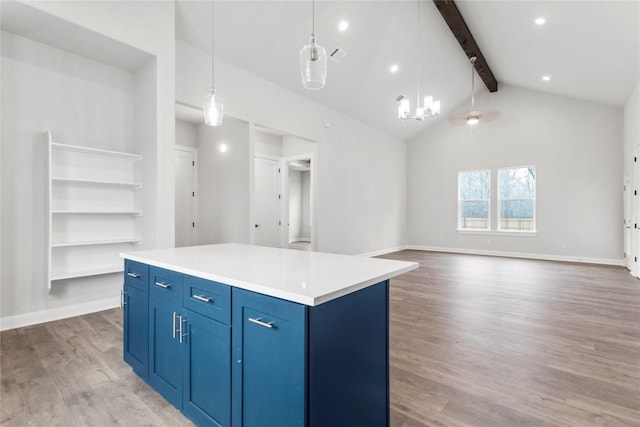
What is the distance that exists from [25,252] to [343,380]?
3.70 meters

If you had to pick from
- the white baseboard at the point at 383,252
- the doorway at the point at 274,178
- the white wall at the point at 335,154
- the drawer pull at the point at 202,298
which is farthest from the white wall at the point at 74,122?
the white baseboard at the point at 383,252

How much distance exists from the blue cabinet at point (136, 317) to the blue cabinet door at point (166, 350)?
0.08m

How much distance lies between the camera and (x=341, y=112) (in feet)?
23.1

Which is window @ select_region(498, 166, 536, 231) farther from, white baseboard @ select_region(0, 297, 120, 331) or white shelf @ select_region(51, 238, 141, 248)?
white baseboard @ select_region(0, 297, 120, 331)

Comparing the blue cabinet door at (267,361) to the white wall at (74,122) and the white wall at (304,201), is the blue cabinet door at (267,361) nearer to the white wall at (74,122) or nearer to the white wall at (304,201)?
the white wall at (74,122)

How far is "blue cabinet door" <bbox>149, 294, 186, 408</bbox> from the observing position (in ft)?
5.71

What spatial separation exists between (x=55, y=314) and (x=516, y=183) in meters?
9.31

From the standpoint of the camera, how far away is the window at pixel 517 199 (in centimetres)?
780

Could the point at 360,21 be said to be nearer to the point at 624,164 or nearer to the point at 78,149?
the point at 78,149

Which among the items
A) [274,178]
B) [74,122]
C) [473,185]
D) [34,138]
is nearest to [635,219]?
[473,185]

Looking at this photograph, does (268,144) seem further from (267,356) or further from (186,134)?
(267,356)

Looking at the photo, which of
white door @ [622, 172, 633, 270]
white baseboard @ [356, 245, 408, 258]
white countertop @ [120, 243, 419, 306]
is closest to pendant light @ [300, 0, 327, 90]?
white countertop @ [120, 243, 419, 306]

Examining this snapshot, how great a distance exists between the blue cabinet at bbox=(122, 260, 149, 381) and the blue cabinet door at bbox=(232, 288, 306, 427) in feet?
3.15

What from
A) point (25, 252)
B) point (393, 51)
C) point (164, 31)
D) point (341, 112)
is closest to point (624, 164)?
point (393, 51)
